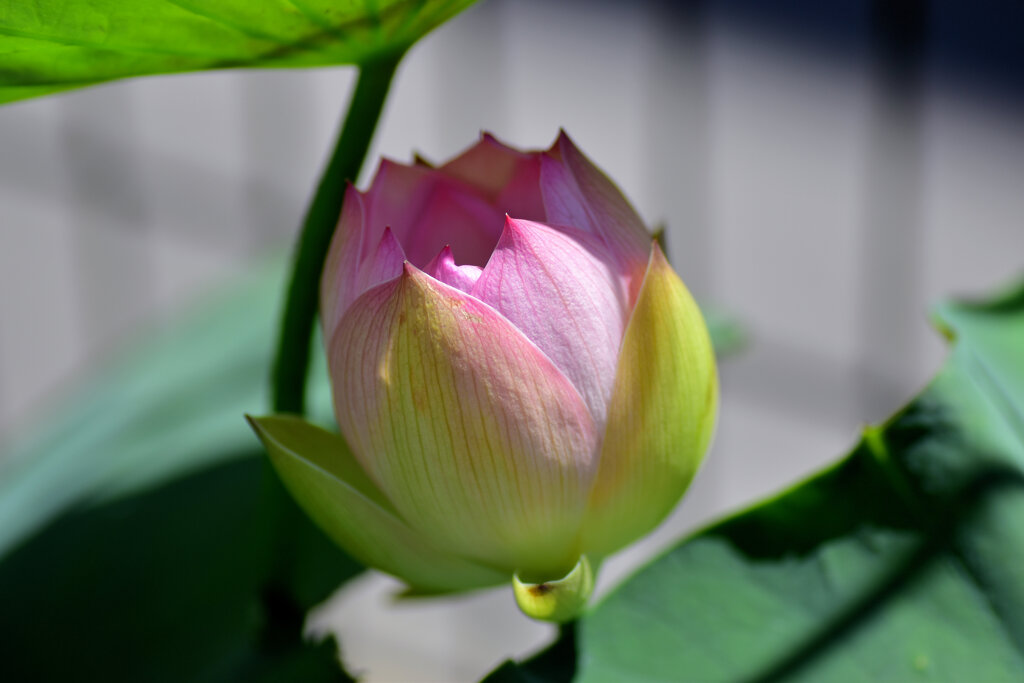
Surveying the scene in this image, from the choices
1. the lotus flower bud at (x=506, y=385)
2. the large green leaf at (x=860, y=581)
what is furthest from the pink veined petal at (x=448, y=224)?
the large green leaf at (x=860, y=581)

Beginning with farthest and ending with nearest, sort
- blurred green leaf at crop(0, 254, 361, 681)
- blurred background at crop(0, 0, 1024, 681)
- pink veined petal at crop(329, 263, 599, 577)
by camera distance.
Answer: blurred background at crop(0, 0, 1024, 681) → blurred green leaf at crop(0, 254, 361, 681) → pink veined petal at crop(329, 263, 599, 577)

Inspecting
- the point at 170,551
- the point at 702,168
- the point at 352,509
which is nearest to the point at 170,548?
the point at 170,551

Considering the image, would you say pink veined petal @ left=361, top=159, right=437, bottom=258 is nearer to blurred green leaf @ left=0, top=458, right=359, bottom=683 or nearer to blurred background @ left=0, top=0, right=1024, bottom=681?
blurred green leaf @ left=0, top=458, right=359, bottom=683

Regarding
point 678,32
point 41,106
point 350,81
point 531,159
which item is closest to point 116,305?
point 41,106

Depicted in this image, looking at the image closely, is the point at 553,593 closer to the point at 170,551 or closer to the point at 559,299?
the point at 559,299

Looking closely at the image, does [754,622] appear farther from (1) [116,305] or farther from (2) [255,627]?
(1) [116,305]

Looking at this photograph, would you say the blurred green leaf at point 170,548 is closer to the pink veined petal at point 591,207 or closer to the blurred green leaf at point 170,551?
the blurred green leaf at point 170,551

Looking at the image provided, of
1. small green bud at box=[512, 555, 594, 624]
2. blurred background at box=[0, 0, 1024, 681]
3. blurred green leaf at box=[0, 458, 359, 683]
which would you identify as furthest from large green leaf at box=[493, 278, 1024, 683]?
blurred background at box=[0, 0, 1024, 681]

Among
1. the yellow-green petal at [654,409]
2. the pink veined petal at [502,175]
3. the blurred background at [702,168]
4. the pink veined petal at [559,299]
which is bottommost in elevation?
the blurred background at [702,168]

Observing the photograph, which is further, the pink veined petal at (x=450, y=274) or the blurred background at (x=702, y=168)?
the blurred background at (x=702, y=168)
